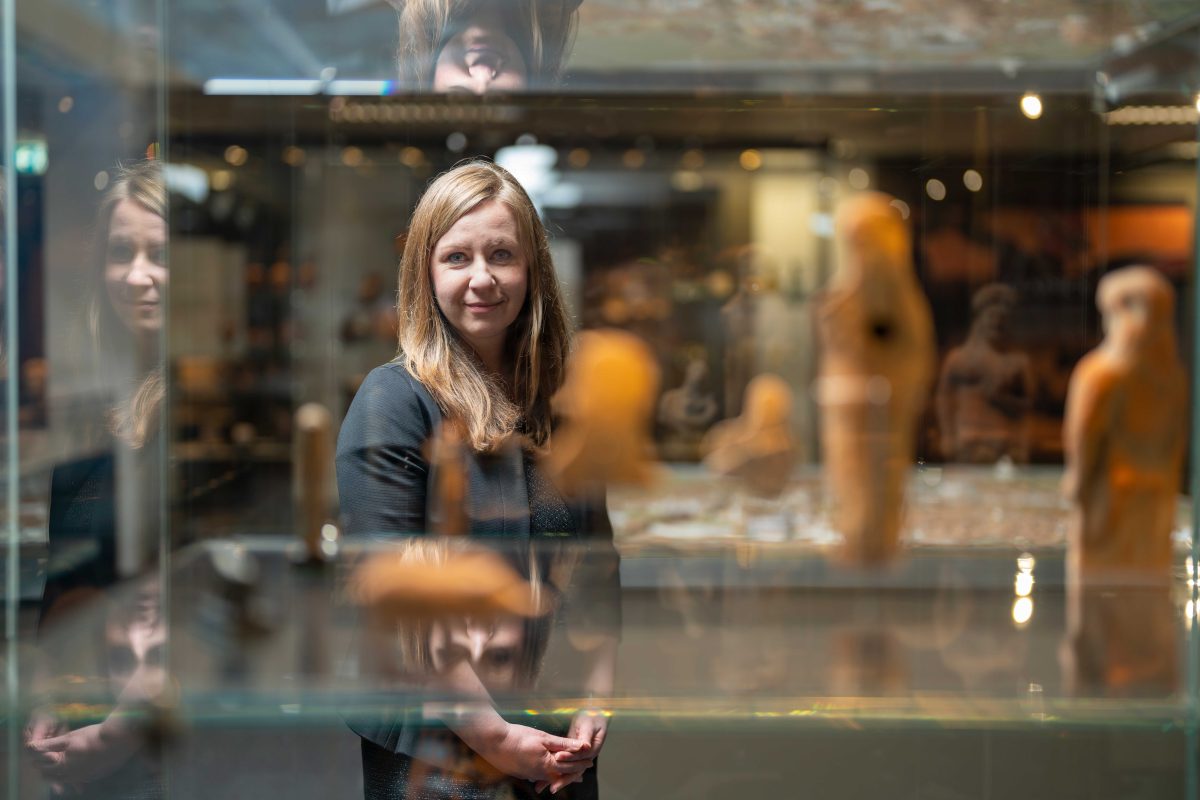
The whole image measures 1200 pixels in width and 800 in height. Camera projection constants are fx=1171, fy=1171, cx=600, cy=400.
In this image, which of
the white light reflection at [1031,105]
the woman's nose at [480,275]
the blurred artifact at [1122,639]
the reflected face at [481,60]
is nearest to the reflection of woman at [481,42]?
the reflected face at [481,60]

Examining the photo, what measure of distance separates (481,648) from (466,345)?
13.9 inches

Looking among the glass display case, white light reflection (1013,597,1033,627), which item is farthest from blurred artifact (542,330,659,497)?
white light reflection (1013,597,1033,627)

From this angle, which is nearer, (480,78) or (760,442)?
(760,442)

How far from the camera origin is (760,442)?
1.29 metres

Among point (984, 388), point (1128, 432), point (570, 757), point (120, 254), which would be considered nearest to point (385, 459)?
point (570, 757)

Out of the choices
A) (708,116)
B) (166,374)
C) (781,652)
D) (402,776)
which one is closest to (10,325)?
(166,374)

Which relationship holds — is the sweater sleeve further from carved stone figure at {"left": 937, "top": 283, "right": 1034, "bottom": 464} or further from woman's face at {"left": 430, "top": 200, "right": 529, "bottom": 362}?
carved stone figure at {"left": 937, "top": 283, "right": 1034, "bottom": 464}

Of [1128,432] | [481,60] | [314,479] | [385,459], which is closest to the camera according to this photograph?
[385,459]

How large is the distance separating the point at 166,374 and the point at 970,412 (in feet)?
3.45

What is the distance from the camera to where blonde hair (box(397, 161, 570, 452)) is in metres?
1.28

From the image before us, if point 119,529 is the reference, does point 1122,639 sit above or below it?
below

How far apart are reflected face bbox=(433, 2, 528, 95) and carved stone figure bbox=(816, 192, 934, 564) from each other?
0.50 m

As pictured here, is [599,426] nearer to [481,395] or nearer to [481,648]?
[481,395]

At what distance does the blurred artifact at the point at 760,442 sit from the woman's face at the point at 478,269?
0.28 meters
